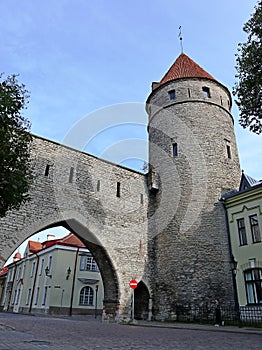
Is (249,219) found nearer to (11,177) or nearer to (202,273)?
(202,273)

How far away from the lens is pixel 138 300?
1492 centimetres

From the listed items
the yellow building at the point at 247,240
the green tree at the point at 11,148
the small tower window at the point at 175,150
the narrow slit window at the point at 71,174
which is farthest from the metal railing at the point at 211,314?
the green tree at the point at 11,148

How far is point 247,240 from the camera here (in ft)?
43.2

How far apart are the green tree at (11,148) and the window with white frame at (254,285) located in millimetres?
10055

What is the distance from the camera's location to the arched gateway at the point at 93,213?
12125 mm

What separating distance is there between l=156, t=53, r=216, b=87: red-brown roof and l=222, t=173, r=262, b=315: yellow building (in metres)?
7.30

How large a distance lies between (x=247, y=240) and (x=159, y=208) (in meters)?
4.57

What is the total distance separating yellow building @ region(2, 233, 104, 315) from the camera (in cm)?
2177

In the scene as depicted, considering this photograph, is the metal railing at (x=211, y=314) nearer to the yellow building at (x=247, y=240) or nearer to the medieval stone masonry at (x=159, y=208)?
the yellow building at (x=247, y=240)

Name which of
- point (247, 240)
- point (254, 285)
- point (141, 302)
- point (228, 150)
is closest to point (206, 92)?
point (228, 150)

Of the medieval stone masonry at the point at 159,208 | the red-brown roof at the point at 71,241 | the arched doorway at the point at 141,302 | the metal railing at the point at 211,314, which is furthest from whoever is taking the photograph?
the red-brown roof at the point at 71,241

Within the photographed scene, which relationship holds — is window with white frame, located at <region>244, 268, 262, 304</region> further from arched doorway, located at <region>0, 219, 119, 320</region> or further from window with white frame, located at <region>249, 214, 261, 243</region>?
arched doorway, located at <region>0, 219, 119, 320</region>

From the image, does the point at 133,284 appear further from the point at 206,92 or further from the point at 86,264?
the point at 206,92

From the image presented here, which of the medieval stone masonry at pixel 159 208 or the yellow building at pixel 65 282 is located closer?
the medieval stone masonry at pixel 159 208
